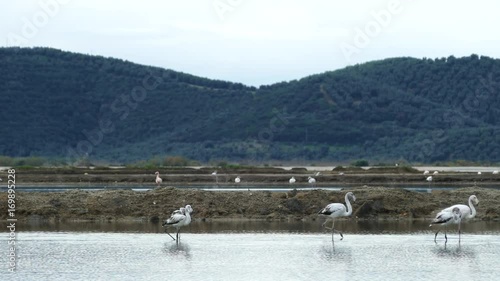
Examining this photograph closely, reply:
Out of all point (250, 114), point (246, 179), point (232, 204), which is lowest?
point (232, 204)

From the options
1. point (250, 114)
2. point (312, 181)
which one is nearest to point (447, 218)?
point (312, 181)

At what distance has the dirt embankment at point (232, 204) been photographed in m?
33.1

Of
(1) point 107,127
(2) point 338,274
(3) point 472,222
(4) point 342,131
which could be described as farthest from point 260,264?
(1) point 107,127

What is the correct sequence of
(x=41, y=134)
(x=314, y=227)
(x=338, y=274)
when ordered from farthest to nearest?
(x=41, y=134) → (x=314, y=227) → (x=338, y=274)

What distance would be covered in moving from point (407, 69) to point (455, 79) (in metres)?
14.2

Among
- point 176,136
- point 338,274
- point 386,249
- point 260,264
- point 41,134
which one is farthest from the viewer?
point 176,136

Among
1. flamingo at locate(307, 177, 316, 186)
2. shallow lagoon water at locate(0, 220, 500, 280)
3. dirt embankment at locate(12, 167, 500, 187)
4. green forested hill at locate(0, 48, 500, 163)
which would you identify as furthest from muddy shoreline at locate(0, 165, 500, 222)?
green forested hill at locate(0, 48, 500, 163)

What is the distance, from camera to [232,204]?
3409cm

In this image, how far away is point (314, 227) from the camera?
3009 cm

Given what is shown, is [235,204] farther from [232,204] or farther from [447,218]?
[447,218]

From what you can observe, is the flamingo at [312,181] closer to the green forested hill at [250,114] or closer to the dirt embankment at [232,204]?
the dirt embankment at [232,204]

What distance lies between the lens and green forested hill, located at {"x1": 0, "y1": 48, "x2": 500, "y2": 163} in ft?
374

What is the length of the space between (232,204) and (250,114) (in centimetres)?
9346

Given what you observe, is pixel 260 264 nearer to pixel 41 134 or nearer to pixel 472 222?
pixel 472 222
